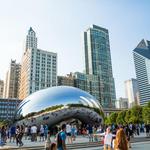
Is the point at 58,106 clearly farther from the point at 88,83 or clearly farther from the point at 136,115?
the point at 88,83

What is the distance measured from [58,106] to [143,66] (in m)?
173

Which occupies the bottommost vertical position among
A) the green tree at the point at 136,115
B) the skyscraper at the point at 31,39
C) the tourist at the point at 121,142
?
the tourist at the point at 121,142

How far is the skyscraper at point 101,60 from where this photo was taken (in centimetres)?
15812

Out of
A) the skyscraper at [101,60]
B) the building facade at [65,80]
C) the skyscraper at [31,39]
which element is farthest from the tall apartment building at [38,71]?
the skyscraper at [101,60]

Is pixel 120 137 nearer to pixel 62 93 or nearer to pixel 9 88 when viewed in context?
pixel 62 93

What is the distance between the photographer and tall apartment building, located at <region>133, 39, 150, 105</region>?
7229 inches

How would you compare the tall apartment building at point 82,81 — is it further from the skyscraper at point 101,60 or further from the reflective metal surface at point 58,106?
the reflective metal surface at point 58,106

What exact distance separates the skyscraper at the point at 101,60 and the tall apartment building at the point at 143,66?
28736mm

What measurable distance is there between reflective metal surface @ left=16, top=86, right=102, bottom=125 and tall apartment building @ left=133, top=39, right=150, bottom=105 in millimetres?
160490

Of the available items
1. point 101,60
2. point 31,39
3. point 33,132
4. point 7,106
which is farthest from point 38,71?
point 33,132

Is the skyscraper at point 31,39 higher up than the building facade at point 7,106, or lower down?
higher up

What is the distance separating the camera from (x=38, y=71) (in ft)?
430

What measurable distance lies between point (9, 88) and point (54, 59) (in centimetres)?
4051

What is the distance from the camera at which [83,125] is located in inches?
1118
